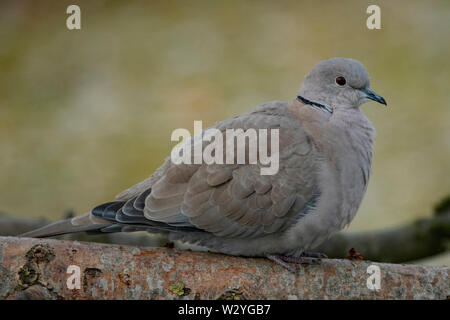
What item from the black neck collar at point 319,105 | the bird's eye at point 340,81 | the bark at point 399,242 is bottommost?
the bark at point 399,242

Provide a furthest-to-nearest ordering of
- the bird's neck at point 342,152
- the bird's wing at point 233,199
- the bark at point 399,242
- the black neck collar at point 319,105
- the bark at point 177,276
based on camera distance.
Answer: the bark at point 399,242, the black neck collar at point 319,105, the bird's neck at point 342,152, the bird's wing at point 233,199, the bark at point 177,276

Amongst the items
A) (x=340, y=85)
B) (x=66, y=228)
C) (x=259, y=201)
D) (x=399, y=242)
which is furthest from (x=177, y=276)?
(x=399, y=242)

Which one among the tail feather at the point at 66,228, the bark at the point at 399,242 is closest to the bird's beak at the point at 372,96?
the bark at the point at 399,242

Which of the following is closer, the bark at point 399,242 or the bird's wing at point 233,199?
the bird's wing at point 233,199

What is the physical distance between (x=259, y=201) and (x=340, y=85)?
941 millimetres

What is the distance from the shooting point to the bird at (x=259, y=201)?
283cm

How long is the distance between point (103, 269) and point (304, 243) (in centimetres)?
106

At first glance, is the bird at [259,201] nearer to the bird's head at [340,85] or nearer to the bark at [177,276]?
the bark at [177,276]

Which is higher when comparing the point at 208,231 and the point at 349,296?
the point at 208,231

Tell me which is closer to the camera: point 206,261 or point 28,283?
Result: point 28,283

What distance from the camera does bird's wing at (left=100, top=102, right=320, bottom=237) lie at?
2.83 m

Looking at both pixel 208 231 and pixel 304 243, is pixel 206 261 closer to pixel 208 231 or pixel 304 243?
pixel 208 231

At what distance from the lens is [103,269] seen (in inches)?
103
